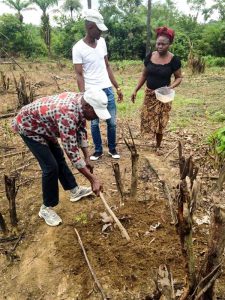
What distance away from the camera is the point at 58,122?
2.56 m

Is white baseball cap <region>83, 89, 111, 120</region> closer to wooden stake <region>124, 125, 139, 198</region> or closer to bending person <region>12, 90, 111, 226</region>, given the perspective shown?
bending person <region>12, 90, 111, 226</region>

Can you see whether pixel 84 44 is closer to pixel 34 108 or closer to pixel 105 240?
pixel 34 108

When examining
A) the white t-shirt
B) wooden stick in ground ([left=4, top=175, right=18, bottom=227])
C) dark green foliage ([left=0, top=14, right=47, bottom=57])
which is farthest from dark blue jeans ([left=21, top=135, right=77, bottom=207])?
dark green foliage ([left=0, top=14, right=47, bottom=57])

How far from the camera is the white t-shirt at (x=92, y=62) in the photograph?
3.80m

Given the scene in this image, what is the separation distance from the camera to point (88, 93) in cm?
242

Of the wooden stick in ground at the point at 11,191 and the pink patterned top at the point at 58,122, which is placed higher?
the pink patterned top at the point at 58,122

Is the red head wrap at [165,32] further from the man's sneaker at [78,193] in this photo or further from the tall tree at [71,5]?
the tall tree at [71,5]

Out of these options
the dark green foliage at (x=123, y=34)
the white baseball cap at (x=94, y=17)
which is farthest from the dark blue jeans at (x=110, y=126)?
the dark green foliage at (x=123, y=34)

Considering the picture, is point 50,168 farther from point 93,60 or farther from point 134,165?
point 93,60

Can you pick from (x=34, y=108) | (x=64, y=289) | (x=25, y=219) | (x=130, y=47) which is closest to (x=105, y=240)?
(x=64, y=289)

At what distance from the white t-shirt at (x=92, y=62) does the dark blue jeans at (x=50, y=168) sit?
1119 mm

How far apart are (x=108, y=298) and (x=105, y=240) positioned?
584mm

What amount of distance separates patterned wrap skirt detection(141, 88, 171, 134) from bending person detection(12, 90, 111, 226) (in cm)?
154

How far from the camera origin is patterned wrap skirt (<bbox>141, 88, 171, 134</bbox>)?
430 cm
